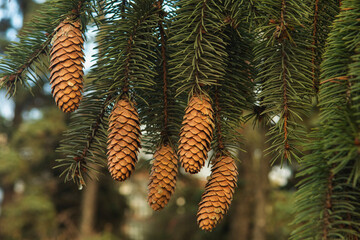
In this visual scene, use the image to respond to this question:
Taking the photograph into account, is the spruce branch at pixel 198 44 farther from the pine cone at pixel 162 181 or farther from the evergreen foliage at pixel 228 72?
the pine cone at pixel 162 181

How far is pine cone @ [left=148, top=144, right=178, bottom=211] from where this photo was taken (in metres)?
0.65

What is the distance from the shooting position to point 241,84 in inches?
28.9

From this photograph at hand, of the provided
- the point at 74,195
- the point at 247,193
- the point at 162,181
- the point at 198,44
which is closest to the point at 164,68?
the point at 198,44

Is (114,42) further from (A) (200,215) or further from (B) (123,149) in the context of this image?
(A) (200,215)

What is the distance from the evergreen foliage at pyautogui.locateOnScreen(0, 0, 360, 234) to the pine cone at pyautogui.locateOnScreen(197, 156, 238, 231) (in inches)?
0.9

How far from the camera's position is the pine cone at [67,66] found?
0.61 m

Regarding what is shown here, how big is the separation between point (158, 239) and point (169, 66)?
5.40m

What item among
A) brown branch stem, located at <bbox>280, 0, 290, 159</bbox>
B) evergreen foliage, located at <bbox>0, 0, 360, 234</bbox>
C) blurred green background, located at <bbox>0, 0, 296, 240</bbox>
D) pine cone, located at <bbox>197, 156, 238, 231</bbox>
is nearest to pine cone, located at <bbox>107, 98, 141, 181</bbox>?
evergreen foliage, located at <bbox>0, 0, 360, 234</bbox>

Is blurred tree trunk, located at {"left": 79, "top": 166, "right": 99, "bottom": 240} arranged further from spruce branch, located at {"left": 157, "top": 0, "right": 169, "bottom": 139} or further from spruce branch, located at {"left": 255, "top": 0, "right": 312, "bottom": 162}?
spruce branch, located at {"left": 255, "top": 0, "right": 312, "bottom": 162}

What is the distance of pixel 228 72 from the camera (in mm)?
724

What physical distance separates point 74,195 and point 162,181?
605cm

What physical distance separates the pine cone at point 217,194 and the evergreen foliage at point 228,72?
2cm

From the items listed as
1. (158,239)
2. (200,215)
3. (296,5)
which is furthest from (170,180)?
(158,239)

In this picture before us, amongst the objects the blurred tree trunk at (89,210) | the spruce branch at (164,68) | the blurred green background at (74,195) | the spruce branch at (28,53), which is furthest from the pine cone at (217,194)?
the blurred tree trunk at (89,210)
